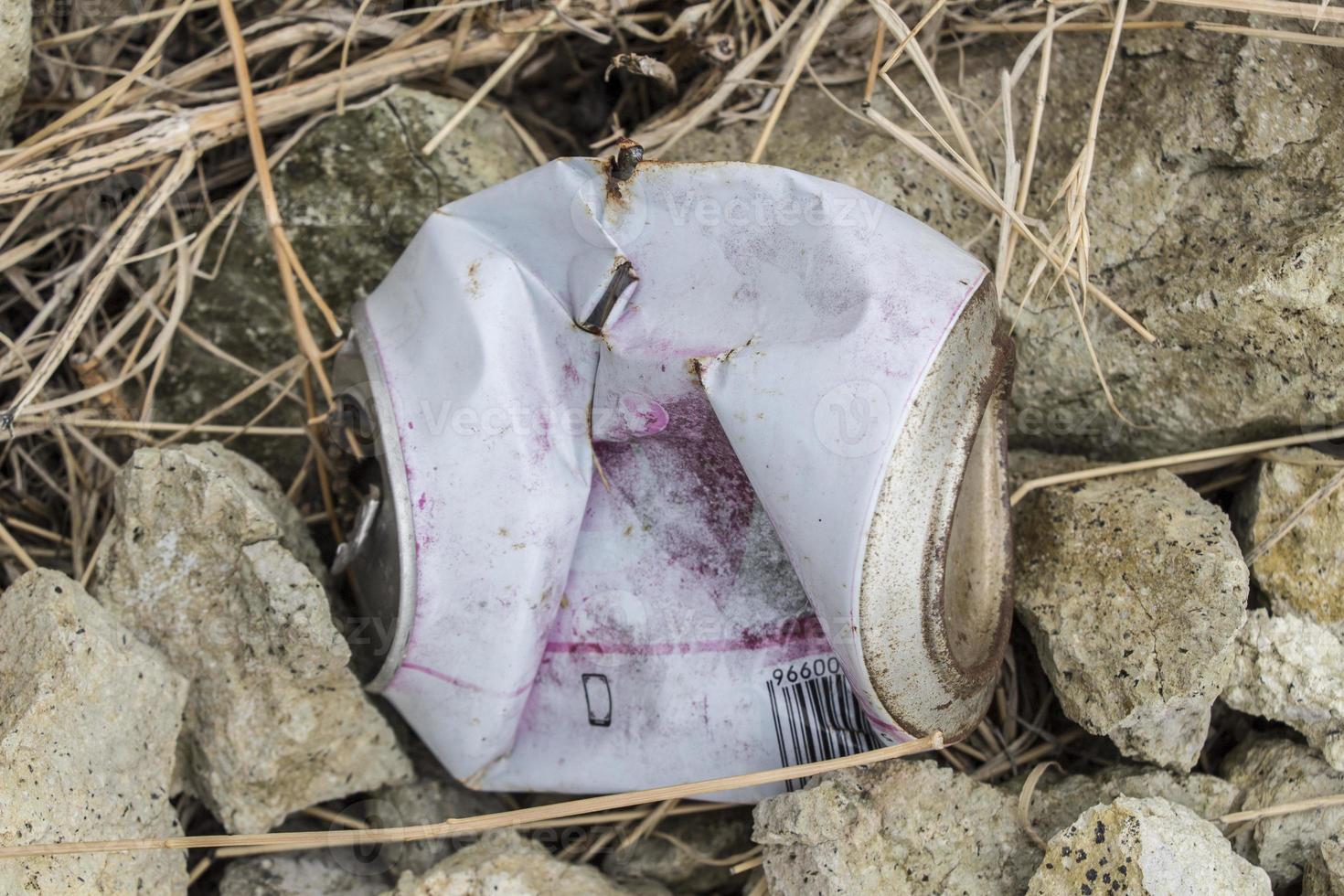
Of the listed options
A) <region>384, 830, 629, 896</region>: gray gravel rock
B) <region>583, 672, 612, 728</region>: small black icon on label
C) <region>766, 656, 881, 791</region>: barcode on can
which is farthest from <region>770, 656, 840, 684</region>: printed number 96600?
<region>384, 830, 629, 896</region>: gray gravel rock

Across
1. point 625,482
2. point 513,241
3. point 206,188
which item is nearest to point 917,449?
point 625,482

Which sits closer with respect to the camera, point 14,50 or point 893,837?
point 893,837

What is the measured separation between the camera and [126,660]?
42.4 inches

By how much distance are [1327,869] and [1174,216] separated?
636 mm

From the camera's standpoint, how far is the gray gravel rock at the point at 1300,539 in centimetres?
111

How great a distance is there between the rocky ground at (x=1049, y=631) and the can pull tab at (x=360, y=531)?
3 cm

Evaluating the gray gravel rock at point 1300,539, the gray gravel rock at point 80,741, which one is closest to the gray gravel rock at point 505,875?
the gray gravel rock at point 80,741

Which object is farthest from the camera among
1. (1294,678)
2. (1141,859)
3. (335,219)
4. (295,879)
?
(335,219)

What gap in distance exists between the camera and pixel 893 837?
107 centimetres

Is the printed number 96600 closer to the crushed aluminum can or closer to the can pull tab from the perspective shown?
the crushed aluminum can

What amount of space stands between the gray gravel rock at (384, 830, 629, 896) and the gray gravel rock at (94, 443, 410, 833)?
0.60ft

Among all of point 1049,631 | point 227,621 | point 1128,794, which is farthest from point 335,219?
point 1128,794

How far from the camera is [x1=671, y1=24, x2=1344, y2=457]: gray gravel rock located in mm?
1113

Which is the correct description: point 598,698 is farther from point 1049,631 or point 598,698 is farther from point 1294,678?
point 1294,678
